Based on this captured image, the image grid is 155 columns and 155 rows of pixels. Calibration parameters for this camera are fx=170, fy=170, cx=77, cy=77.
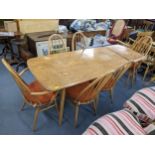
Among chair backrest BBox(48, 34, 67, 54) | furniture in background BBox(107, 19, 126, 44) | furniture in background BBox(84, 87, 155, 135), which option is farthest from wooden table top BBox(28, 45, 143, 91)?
furniture in background BBox(107, 19, 126, 44)

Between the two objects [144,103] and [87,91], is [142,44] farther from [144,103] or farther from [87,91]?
[87,91]

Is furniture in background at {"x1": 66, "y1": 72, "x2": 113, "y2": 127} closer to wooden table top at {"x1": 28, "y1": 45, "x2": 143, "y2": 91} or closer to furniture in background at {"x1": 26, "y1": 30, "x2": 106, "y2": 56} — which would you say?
wooden table top at {"x1": 28, "y1": 45, "x2": 143, "y2": 91}

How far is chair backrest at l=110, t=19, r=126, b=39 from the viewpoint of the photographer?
367 cm

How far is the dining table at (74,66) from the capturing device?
64.6 inches

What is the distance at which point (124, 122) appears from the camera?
153 cm

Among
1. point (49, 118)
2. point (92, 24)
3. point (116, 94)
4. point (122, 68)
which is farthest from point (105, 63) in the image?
point (92, 24)

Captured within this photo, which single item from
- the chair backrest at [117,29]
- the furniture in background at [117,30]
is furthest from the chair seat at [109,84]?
the chair backrest at [117,29]

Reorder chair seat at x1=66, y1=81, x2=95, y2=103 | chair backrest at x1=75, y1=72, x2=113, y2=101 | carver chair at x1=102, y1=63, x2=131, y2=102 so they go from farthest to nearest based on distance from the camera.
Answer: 1. carver chair at x1=102, y1=63, x2=131, y2=102
2. chair seat at x1=66, y1=81, x2=95, y2=103
3. chair backrest at x1=75, y1=72, x2=113, y2=101

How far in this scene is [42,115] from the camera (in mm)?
2156

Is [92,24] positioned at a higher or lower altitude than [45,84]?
higher

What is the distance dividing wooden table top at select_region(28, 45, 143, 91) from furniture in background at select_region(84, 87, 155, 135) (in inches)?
16.5
